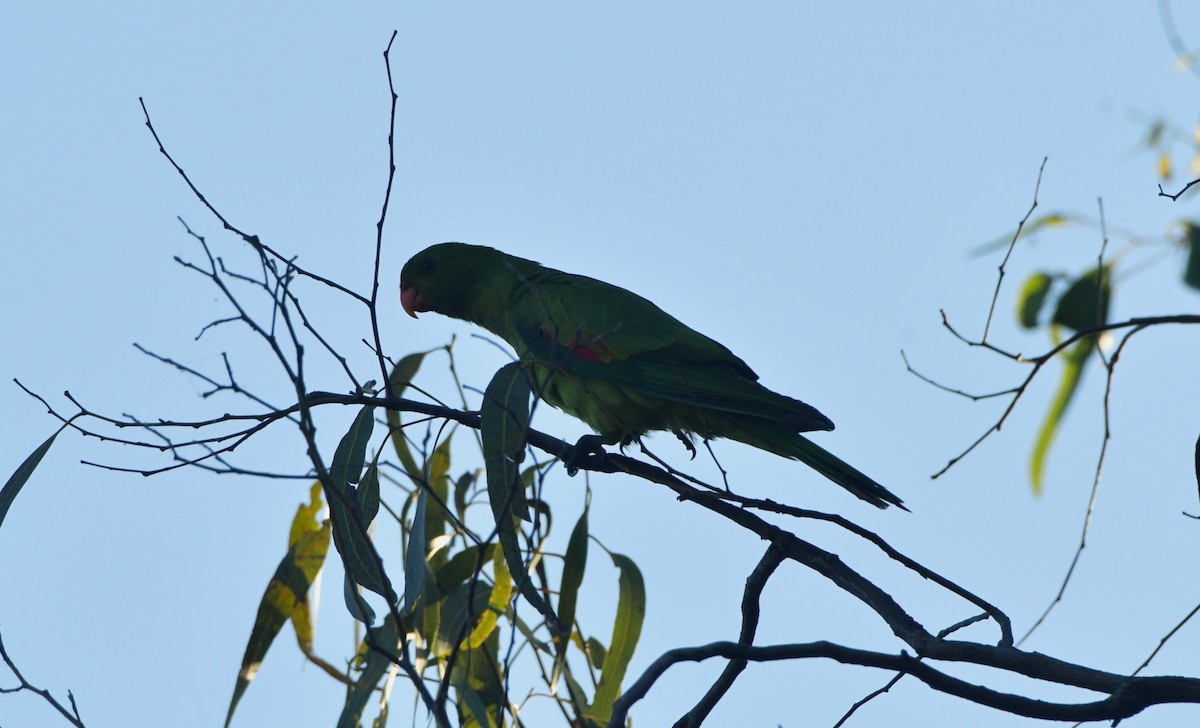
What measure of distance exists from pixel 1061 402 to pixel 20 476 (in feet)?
11.5

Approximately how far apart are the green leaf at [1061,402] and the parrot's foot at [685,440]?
128 cm

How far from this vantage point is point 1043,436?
4508 millimetres

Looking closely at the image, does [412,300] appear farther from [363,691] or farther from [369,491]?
[363,691]

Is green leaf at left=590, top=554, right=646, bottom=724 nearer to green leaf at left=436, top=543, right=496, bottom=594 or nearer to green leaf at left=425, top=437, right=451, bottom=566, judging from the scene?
green leaf at left=436, top=543, right=496, bottom=594

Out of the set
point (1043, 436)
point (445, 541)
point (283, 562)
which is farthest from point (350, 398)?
point (1043, 436)

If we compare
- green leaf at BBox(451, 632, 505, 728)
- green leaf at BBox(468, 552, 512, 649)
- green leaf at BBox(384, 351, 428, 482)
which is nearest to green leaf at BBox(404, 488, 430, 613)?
green leaf at BBox(451, 632, 505, 728)

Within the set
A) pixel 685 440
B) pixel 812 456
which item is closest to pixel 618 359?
pixel 685 440

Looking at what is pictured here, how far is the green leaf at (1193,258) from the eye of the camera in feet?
14.4

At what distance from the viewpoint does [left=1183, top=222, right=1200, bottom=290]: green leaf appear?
4.38m

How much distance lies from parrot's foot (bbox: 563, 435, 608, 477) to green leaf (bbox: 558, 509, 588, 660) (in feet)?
0.60

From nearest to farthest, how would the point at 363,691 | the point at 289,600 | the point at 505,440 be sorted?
the point at 505,440 → the point at 363,691 → the point at 289,600

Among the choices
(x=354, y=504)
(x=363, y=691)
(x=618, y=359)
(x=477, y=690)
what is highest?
(x=618, y=359)

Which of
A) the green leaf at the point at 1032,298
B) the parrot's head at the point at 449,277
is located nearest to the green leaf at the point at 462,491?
the parrot's head at the point at 449,277

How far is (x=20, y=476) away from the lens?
3.17 m
